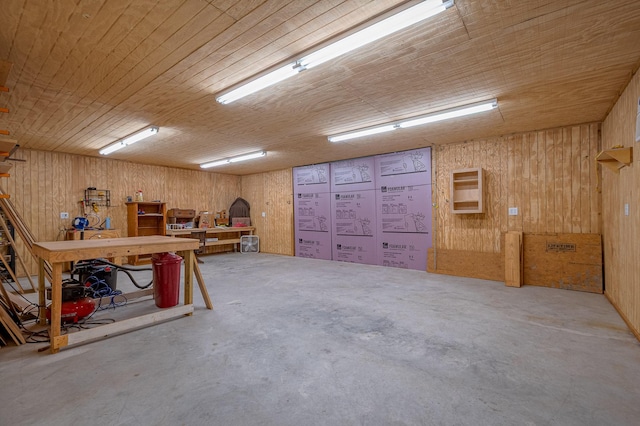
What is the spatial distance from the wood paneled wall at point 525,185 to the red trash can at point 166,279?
5.09m

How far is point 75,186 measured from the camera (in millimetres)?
7047

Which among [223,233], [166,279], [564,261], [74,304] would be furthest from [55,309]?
[223,233]

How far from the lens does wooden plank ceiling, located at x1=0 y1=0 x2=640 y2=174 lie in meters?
2.15

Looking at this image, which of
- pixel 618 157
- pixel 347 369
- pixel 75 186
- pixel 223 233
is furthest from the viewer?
pixel 223 233

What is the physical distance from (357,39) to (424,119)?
250 centimetres

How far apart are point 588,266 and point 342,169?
536cm

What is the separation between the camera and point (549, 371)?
7.69 ft

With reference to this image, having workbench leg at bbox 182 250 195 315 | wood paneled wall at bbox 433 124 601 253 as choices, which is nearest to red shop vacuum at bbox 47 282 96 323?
workbench leg at bbox 182 250 195 315

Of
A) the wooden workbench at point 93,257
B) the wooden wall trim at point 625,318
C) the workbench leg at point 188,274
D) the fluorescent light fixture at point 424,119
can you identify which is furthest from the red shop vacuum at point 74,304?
the wooden wall trim at point 625,318

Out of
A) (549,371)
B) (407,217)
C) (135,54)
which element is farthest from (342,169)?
(549,371)

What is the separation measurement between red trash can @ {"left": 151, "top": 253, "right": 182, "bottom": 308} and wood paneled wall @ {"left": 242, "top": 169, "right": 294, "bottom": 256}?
17.5 ft

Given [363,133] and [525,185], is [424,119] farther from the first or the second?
[525,185]

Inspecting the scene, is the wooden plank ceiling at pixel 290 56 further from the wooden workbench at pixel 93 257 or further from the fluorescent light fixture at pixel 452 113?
the wooden workbench at pixel 93 257

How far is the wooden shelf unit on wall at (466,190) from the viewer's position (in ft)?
18.6
